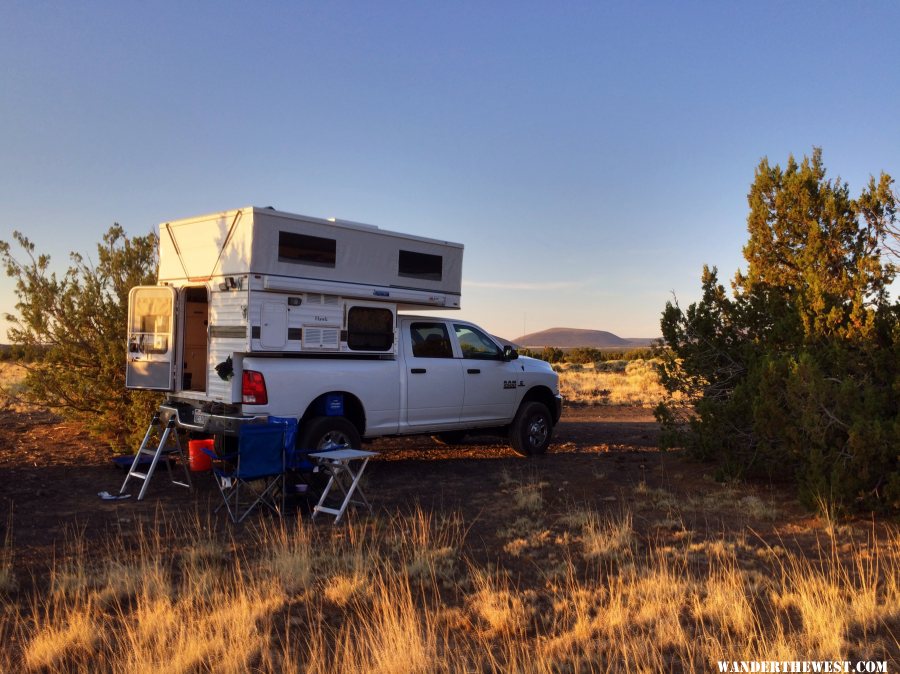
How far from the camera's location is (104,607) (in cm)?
436

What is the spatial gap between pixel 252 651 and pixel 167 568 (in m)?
A: 1.63

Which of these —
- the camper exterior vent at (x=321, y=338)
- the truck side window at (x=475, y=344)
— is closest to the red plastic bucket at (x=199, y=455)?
the camper exterior vent at (x=321, y=338)

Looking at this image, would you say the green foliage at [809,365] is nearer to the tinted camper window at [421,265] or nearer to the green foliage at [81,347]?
the tinted camper window at [421,265]

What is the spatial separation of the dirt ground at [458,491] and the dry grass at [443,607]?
21.8 inches

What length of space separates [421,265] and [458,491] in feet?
9.62

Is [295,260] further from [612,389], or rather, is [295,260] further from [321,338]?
[612,389]

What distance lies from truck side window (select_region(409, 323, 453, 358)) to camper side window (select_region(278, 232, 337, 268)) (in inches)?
60.9

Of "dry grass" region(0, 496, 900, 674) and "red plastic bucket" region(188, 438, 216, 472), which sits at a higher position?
"red plastic bucket" region(188, 438, 216, 472)

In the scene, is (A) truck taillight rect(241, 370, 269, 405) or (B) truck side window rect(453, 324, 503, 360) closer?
(A) truck taillight rect(241, 370, 269, 405)

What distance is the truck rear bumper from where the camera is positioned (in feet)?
24.8

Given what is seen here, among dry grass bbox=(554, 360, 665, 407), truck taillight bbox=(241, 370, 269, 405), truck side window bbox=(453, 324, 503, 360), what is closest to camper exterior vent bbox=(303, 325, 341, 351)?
truck taillight bbox=(241, 370, 269, 405)

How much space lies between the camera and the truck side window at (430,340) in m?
9.32

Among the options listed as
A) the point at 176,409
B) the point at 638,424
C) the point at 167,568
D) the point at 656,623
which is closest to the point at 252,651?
the point at 167,568

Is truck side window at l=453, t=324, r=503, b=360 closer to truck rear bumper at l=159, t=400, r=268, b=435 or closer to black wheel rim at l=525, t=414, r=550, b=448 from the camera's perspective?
black wheel rim at l=525, t=414, r=550, b=448
